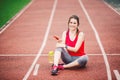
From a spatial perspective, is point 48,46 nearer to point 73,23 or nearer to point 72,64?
point 72,64

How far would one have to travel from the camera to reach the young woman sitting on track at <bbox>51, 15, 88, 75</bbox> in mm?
9000

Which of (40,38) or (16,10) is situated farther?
(16,10)

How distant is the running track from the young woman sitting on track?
0.82 feet

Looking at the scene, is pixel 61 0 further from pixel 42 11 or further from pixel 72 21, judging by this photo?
pixel 72 21

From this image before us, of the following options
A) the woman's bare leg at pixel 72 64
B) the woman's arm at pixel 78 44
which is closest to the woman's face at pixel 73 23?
the woman's arm at pixel 78 44

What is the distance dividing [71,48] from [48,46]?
400 centimetres

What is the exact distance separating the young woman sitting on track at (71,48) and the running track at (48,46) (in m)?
0.25

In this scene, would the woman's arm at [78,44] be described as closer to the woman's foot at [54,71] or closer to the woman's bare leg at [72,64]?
the woman's bare leg at [72,64]

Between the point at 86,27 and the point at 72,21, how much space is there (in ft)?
28.7

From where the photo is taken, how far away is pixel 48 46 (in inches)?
513

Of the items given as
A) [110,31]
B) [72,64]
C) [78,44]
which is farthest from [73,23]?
[110,31]

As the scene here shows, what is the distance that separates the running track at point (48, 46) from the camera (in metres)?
9.20

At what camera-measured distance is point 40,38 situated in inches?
581

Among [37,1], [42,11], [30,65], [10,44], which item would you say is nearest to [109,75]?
[30,65]
